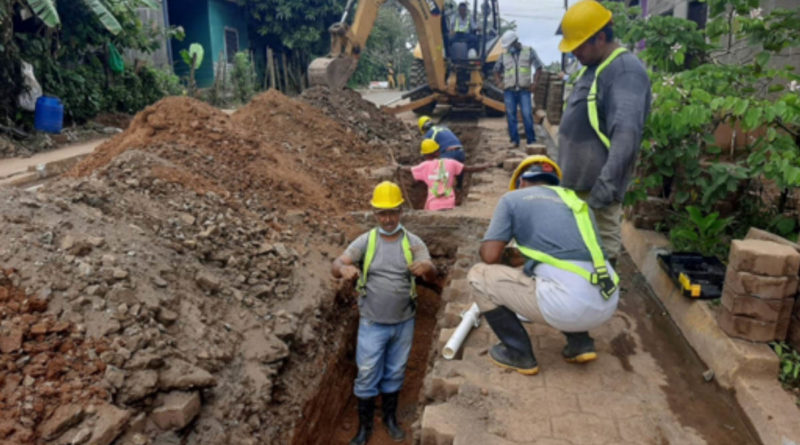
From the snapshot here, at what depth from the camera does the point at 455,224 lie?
20.3 feet

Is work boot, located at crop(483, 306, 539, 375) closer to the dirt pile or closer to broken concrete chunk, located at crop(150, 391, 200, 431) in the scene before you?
broken concrete chunk, located at crop(150, 391, 200, 431)

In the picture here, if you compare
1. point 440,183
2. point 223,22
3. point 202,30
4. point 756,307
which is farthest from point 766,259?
point 223,22

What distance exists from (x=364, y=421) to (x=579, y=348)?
72.2 inches

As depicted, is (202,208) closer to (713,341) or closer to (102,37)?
(713,341)

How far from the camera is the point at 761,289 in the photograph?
291cm

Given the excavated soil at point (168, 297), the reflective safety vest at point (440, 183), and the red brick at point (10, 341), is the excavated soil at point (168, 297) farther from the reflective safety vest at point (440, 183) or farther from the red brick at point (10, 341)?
the reflective safety vest at point (440, 183)

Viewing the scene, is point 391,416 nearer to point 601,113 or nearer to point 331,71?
point 601,113

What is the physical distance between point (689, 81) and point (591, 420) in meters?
2.60

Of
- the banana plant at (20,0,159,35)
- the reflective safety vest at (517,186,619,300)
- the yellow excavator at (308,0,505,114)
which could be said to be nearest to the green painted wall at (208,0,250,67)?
the banana plant at (20,0,159,35)

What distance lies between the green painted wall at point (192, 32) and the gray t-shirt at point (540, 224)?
15879mm

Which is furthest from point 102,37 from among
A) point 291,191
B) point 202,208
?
point 202,208

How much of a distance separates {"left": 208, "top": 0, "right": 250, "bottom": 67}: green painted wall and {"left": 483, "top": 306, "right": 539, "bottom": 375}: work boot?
52.4 ft

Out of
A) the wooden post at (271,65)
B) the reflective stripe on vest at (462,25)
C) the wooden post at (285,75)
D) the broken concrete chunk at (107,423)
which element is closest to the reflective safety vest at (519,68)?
the reflective stripe on vest at (462,25)

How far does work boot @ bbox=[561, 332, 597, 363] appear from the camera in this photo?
124 inches
